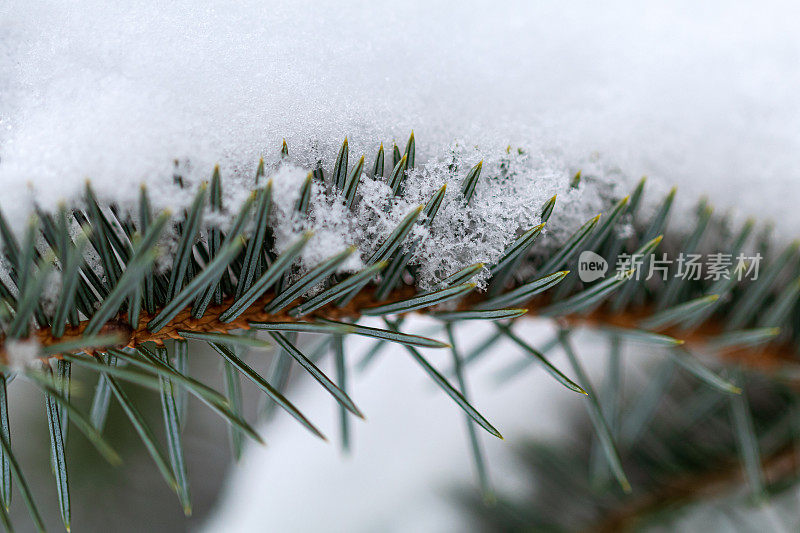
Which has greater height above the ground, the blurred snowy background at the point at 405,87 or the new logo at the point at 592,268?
the blurred snowy background at the point at 405,87

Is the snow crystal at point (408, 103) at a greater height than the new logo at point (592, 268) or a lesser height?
greater

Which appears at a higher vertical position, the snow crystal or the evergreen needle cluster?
the snow crystal

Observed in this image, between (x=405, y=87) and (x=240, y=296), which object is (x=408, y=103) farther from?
(x=240, y=296)

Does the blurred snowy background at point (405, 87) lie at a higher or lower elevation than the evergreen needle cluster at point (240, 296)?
higher

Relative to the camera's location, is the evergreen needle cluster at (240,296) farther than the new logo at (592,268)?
No

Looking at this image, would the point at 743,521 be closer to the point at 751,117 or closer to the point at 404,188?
the point at 751,117

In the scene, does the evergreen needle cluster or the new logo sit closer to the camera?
the evergreen needle cluster

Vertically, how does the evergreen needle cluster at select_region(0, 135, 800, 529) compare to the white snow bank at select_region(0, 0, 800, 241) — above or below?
below
